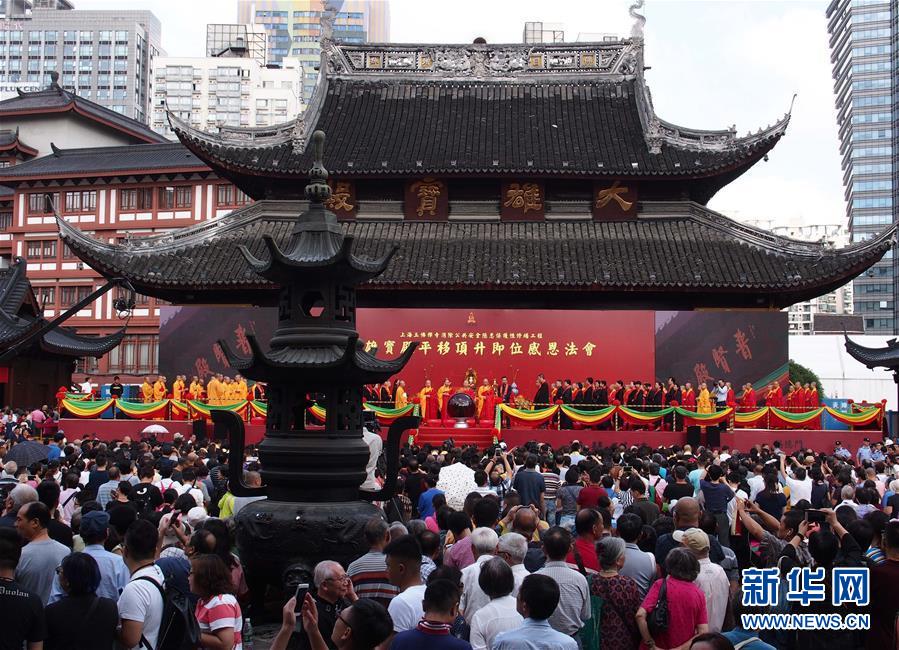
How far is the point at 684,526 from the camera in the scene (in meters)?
7.51

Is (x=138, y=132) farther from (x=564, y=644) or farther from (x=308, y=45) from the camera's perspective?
(x=308, y=45)

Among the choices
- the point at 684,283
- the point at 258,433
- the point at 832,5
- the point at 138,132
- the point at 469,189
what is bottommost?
the point at 258,433

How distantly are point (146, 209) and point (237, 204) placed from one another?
4601mm

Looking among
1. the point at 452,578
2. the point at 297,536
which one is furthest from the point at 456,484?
the point at 452,578

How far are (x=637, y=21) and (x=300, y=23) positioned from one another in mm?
97557

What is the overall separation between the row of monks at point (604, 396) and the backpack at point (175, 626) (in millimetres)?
19353

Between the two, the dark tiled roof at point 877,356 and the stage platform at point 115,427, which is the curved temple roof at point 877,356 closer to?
the dark tiled roof at point 877,356

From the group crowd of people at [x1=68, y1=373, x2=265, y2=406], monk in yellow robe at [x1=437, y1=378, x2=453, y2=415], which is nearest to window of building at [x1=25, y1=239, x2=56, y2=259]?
crowd of people at [x1=68, y1=373, x2=265, y2=406]

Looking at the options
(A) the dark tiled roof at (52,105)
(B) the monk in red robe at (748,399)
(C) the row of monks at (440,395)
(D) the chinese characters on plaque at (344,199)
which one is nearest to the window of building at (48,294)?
(A) the dark tiled roof at (52,105)

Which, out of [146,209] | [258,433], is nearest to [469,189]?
[258,433]

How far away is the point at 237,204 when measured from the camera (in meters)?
47.7

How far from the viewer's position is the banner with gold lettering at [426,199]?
101 feet

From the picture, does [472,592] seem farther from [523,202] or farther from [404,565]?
[523,202]

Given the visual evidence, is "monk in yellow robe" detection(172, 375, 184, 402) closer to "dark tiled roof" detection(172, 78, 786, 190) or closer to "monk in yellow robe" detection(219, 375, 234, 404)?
"monk in yellow robe" detection(219, 375, 234, 404)
